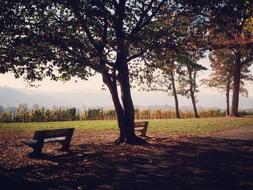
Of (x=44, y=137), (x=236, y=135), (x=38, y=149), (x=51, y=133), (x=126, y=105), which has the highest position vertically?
(x=126, y=105)

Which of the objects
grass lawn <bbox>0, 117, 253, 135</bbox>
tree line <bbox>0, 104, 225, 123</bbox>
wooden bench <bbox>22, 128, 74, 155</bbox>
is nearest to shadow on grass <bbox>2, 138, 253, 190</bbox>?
wooden bench <bbox>22, 128, 74, 155</bbox>

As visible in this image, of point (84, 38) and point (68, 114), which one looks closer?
point (84, 38)

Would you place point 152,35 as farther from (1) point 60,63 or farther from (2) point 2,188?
(2) point 2,188

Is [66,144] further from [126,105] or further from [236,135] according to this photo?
[236,135]

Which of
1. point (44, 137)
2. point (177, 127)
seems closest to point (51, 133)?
point (44, 137)

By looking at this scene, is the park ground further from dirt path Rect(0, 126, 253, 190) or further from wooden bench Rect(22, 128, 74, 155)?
wooden bench Rect(22, 128, 74, 155)

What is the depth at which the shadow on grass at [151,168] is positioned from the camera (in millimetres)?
8281

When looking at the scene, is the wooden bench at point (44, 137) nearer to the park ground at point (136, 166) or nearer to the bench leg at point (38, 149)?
the bench leg at point (38, 149)

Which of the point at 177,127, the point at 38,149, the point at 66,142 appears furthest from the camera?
the point at 177,127

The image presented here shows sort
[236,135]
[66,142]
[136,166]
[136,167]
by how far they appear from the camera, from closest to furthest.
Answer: [136,167]
[136,166]
[66,142]
[236,135]

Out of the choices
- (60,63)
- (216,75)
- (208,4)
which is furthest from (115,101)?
(216,75)

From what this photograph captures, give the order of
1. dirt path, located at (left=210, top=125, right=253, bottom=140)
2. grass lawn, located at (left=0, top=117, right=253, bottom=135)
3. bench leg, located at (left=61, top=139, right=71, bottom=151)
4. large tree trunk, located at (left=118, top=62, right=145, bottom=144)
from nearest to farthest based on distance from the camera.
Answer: bench leg, located at (left=61, top=139, right=71, bottom=151), large tree trunk, located at (left=118, top=62, right=145, bottom=144), dirt path, located at (left=210, top=125, right=253, bottom=140), grass lawn, located at (left=0, top=117, right=253, bottom=135)

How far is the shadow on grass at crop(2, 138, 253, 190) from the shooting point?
8.28m

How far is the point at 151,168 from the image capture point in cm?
1019
